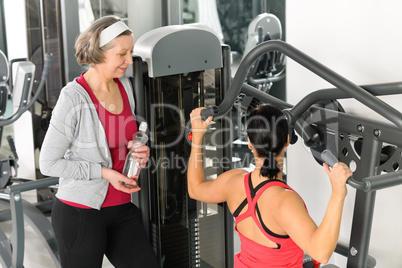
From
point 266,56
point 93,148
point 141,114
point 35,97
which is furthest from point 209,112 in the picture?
point 35,97

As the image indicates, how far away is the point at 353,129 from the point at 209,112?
51 cm

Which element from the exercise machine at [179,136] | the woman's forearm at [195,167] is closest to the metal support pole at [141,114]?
the exercise machine at [179,136]

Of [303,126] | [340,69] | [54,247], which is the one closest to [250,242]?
[303,126]

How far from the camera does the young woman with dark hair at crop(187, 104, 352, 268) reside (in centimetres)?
149

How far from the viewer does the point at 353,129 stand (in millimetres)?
1833

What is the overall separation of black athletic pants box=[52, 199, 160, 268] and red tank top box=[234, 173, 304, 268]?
1.77 feet

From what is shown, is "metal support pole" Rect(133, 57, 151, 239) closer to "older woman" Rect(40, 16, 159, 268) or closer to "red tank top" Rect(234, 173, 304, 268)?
"older woman" Rect(40, 16, 159, 268)

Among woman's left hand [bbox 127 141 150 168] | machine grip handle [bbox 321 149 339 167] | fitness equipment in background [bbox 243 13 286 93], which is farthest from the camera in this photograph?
fitness equipment in background [bbox 243 13 286 93]

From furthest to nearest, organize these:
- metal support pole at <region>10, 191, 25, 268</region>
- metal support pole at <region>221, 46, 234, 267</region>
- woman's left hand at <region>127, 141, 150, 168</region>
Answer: metal support pole at <region>10, 191, 25, 268</region> < metal support pole at <region>221, 46, 234, 267</region> < woman's left hand at <region>127, 141, 150, 168</region>

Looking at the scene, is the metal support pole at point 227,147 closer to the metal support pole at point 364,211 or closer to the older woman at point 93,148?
the older woman at point 93,148

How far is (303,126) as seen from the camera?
1938mm

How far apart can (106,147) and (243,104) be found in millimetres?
571

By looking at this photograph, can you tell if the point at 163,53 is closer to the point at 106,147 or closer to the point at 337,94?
the point at 106,147

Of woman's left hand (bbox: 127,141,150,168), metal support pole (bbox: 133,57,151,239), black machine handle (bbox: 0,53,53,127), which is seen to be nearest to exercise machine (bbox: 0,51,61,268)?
black machine handle (bbox: 0,53,53,127)
